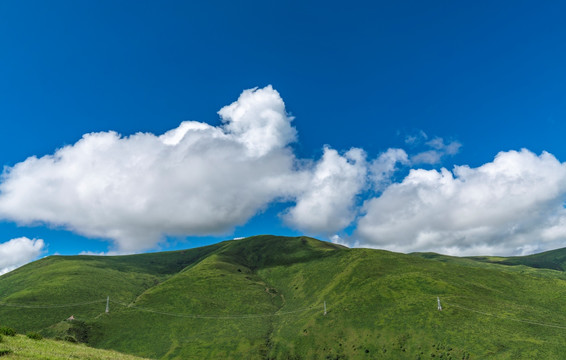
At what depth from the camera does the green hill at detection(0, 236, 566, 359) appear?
86688 millimetres

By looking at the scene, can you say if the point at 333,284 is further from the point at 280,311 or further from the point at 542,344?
the point at 542,344

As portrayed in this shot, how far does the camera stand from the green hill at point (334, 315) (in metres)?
86.7

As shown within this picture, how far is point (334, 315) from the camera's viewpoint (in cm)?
11838

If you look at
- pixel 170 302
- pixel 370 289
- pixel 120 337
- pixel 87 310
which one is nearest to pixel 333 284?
pixel 370 289

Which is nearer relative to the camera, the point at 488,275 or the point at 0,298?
the point at 488,275

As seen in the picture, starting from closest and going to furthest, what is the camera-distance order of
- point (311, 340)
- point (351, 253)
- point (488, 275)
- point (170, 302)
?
point (311, 340), point (488, 275), point (170, 302), point (351, 253)

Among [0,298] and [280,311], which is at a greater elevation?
[0,298]

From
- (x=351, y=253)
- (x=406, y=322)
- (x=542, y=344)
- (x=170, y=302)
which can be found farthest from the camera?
(x=351, y=253)

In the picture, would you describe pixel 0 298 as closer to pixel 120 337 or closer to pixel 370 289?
pixel 120 337

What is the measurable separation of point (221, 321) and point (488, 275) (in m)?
116

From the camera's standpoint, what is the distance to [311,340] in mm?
108000

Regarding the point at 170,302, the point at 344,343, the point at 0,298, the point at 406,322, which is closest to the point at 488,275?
the point at 406,322

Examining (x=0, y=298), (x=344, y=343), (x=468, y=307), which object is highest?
(x=0, y=298)

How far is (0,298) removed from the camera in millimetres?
177500
